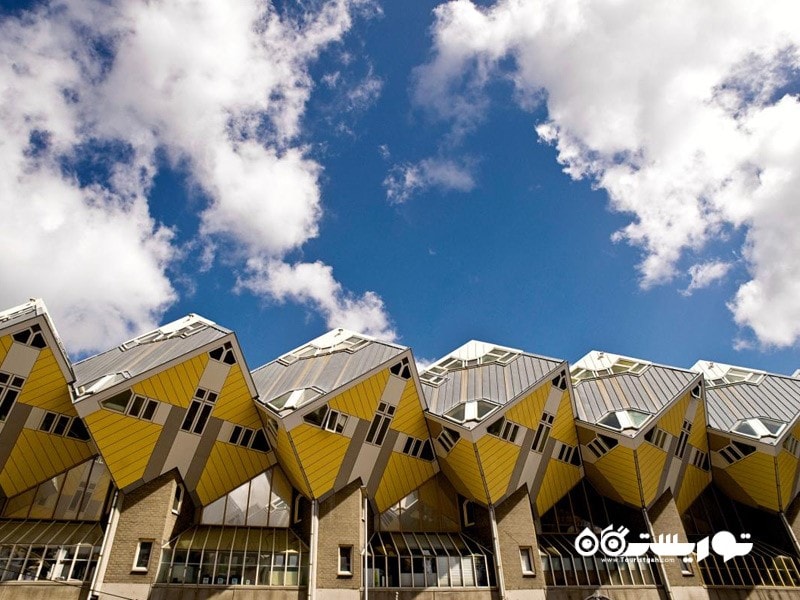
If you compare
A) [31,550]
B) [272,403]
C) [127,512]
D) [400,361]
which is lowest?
[31,550]

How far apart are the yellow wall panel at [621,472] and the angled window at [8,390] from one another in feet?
115

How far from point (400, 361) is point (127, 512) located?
16922mm

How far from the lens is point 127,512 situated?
80.2 feet

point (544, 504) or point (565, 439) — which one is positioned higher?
point (565, 439)

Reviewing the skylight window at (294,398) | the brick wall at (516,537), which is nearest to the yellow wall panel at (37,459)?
the skylight window at (294,398)

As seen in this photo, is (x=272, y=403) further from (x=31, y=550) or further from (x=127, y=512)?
(x=31, y=550)

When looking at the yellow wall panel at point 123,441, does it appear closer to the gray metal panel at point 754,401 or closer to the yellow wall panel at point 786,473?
the gray metal panel at point 754,401

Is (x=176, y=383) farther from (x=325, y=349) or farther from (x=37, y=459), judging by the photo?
(x=325, y=349)

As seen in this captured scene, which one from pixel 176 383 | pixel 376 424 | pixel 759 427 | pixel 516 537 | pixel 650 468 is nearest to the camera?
pixel 176 383

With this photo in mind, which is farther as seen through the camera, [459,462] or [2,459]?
[459,462]

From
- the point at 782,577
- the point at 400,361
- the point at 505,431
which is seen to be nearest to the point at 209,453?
the point at 400,361

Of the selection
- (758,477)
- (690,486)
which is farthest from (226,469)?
(758,477)

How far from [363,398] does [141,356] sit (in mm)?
14570

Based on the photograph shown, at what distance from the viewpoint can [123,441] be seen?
2470 cm
